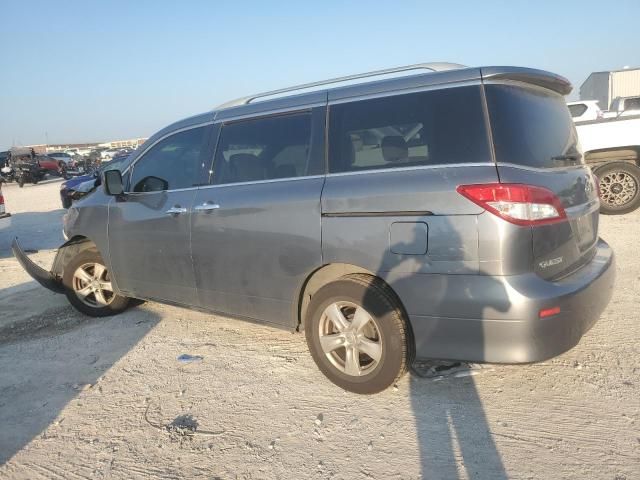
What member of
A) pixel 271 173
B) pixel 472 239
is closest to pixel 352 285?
pixel 472 239

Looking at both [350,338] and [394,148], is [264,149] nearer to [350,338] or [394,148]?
[394,148]

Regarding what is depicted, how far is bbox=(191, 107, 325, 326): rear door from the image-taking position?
3.12 meters

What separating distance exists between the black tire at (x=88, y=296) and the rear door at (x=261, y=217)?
4.99 ft

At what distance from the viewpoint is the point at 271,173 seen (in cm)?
337

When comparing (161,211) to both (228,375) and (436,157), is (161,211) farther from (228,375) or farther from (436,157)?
(436,157)

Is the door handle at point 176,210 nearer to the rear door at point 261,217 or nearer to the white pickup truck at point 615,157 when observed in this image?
the rear door at point 261,217

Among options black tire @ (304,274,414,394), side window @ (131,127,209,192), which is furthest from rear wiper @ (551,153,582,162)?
side window @ (131,127,209,192)

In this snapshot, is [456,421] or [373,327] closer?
[456,421]

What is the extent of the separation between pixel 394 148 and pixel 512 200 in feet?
2.54

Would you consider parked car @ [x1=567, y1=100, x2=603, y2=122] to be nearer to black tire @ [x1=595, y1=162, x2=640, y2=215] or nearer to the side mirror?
black tire @ [x1=595, y1=162, x2=640, y2=215]

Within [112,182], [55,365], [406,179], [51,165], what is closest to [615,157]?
[406,179]

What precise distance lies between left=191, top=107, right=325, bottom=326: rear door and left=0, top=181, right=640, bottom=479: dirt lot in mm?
551

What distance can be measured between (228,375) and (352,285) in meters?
1.27

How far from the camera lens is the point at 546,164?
8.77 feet
